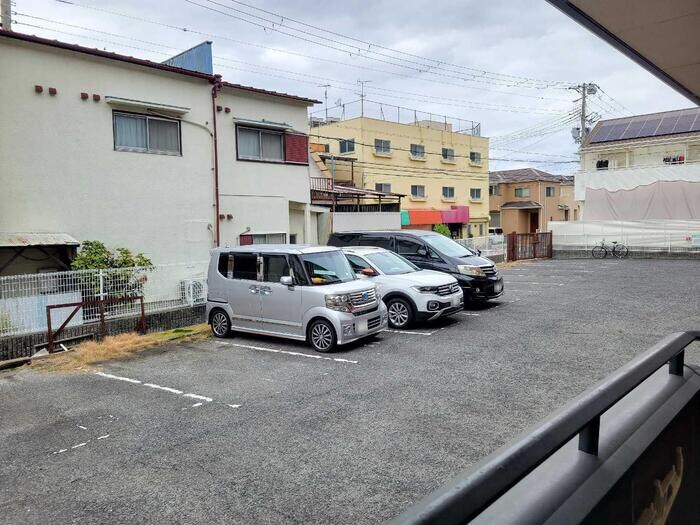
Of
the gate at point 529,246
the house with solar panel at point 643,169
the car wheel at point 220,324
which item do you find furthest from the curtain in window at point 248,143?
the house with solar panel at point 643,169

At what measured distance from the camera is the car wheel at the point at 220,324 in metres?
9.62

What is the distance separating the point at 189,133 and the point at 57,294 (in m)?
6.04

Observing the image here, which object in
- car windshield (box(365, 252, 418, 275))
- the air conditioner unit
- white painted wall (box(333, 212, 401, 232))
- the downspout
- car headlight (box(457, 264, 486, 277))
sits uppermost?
the downspout

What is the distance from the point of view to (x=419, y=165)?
35.9m

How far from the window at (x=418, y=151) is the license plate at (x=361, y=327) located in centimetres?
2864

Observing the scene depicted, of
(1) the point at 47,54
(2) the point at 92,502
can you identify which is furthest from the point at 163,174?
(2) the point at 92,502

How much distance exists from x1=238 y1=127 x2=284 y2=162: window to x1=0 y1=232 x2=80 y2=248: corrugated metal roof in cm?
544

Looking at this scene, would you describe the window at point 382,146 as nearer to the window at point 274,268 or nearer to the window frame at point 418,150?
the window frame at point 418,150

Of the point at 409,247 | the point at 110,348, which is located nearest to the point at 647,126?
the point at 409,247

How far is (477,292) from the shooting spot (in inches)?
449

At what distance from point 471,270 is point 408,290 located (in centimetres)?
250

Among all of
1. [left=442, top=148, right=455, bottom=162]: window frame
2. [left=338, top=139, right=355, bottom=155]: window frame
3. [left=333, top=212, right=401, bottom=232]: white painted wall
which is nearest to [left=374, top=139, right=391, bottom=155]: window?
[left=338, top=139, right=355, bottom=155]: window frame

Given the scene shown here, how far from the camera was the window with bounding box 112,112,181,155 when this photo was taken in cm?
1220

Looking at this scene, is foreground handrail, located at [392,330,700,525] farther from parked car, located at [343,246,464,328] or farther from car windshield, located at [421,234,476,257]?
car windshield, located at [421,234,476,257]
